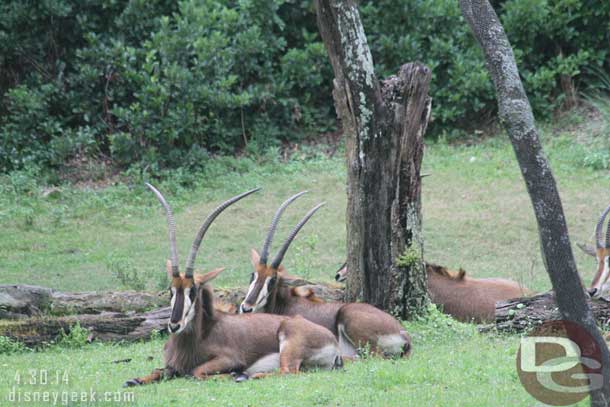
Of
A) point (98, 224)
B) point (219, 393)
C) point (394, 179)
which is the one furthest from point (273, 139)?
point (219, 393)

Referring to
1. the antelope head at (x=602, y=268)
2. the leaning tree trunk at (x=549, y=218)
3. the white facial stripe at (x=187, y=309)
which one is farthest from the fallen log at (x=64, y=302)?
the leaning tree trunk at (x=549, y=218)

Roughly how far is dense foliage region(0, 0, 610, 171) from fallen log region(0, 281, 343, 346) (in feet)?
22.1

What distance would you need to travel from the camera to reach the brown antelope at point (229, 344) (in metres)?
8.12

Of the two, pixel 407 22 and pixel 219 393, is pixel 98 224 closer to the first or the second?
pixel 407 22

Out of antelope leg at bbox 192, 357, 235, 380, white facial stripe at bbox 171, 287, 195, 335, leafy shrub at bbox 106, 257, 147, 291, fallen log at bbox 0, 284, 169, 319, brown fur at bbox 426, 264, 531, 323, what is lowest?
brown fur at bbox 426, 264, 531, 323

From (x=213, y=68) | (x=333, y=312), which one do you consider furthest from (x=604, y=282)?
(x=213, y=68)

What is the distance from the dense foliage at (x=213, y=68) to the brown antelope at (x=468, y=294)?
279 inches

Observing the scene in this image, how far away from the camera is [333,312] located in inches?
361

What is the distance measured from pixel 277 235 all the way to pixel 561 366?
8.44 meters

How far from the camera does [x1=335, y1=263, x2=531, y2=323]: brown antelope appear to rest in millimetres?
10945

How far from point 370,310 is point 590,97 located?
38.3 ft

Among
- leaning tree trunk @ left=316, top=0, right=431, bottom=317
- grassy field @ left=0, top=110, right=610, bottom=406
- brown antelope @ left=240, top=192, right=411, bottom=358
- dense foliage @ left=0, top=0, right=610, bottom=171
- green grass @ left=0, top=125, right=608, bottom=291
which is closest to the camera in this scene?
grassy field @ left=0, top=110, right=610, bottom=406

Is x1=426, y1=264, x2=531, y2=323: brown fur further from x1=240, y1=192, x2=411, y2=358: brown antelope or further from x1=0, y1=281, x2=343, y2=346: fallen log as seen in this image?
x1=0, y1=281, x2=343, y2=346: fallen log

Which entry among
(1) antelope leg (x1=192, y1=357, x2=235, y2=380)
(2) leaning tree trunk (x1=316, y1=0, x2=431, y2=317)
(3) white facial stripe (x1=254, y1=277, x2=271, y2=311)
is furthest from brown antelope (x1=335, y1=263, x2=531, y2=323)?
(1) antelope leg (x1=192, y1=357, x2=235, y2=380)
